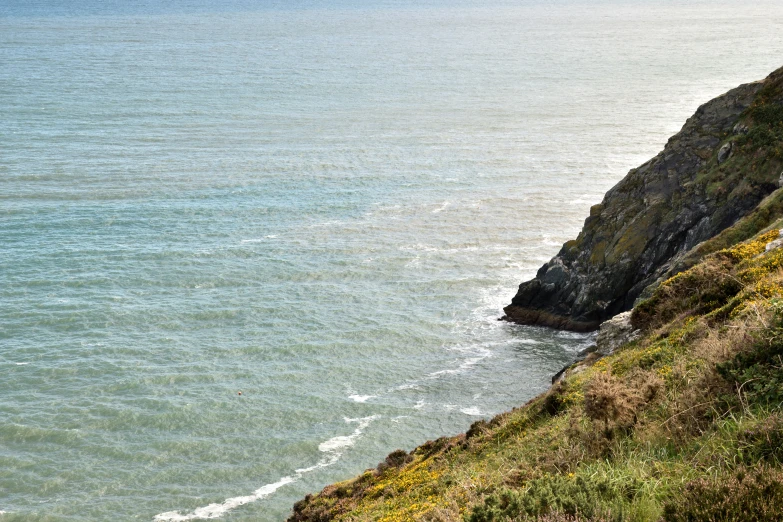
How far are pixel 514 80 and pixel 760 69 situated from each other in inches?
1815

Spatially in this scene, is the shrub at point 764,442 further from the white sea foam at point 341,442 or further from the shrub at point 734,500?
the white sea foam at point 341,442

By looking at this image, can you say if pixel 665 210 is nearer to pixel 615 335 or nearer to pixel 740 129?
pixel 740 129

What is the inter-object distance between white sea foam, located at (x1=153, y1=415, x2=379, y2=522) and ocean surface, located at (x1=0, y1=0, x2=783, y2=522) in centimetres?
10

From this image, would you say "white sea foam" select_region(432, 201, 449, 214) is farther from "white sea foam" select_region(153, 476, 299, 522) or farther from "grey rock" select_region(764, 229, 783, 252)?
"grey rock" select_region(764, 229, 783, 252)

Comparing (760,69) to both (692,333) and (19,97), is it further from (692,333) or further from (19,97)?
(692,333)

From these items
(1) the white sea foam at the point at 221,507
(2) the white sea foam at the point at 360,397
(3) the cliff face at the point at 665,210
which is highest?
(3) the cliff face at the point at 665,210

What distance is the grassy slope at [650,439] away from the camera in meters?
12.9

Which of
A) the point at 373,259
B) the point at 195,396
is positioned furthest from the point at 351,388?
the point at 373,259

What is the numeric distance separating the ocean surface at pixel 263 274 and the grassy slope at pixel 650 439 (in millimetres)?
15711

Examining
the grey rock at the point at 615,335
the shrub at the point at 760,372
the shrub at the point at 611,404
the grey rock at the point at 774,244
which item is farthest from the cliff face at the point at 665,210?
the shrub at the point at 760,372

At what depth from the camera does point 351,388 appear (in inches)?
1919

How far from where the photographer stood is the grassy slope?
12.9 meters

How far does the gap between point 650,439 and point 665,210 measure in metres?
39.1

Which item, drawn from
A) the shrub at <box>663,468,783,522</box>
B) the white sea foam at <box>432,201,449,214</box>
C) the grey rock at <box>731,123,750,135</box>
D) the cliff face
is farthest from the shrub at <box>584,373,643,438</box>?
the white sea foam at <box>432,201,449,214</box>
